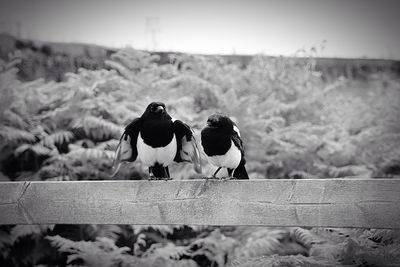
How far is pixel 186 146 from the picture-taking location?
2.90 meters

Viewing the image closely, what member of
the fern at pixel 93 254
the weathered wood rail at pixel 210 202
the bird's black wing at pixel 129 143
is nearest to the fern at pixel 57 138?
the fern at pixel 93 254

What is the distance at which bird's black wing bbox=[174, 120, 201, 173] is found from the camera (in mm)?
2713

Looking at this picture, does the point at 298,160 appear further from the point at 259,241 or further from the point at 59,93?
the point at 59,93

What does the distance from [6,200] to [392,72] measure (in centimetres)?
657

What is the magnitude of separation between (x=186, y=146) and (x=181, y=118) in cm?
170

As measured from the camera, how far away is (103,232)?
13.5ft

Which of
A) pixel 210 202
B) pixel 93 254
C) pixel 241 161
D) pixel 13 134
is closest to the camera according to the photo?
pixel 210 202

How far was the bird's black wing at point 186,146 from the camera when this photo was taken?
8.90ft

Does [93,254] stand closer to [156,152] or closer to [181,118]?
[156,152]

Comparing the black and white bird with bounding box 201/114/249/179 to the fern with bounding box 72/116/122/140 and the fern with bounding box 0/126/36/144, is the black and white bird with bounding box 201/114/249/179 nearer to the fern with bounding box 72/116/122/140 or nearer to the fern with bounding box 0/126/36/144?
the fern with bounding box 72/116/122/140

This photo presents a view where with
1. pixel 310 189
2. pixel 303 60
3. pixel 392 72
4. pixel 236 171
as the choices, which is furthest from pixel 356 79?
pixel 310 189

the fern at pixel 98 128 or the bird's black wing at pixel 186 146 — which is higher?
the bird's black wing at pixel 186 146

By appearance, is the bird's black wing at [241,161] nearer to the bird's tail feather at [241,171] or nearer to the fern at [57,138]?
the bird's tail feather at [241,171]

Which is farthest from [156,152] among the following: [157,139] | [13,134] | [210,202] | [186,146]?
[13,134]
